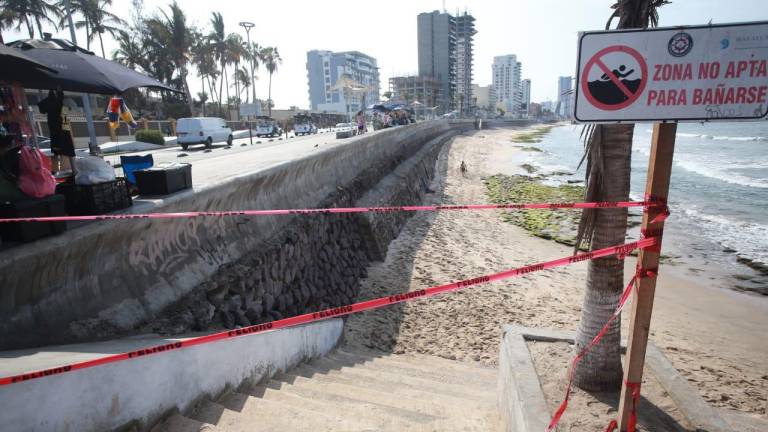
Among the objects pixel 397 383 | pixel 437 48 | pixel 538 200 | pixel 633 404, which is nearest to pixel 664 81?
pixel 633 404

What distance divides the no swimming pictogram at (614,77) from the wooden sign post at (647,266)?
0.88 feet

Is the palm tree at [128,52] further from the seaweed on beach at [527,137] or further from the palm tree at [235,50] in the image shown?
the seaweed on beach at [527,137]

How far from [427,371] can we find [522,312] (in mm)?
3632

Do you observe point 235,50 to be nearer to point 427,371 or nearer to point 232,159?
point 232,159

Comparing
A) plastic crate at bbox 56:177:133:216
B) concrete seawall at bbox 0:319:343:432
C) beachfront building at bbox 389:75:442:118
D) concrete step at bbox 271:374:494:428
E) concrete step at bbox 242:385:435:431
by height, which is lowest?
concrete step at bbox 271:374:494:428

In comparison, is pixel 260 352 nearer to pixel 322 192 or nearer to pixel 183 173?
pixel 183 173

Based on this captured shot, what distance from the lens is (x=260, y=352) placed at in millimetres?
3885

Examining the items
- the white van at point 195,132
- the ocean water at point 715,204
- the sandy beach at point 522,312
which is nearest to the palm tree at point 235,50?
the white van at point 195,132

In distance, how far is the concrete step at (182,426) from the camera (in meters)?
2.60

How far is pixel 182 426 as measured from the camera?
2643 mm

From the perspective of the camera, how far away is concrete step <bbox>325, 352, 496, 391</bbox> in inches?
193

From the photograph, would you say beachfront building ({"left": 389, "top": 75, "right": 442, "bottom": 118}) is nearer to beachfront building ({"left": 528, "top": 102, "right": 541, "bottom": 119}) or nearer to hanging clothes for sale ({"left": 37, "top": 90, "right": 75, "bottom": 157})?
beachfront building ({"left": 528, "top": 102, "right": 541, "bottom": 119})

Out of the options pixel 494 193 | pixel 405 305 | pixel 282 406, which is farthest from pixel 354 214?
pixel 494 193

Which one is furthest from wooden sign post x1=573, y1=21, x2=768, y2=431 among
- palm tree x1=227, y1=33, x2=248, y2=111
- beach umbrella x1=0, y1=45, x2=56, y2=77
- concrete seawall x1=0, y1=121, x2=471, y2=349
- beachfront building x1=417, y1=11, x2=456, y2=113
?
beachfront building x1=417, y1=11, x2=456, y2=113
